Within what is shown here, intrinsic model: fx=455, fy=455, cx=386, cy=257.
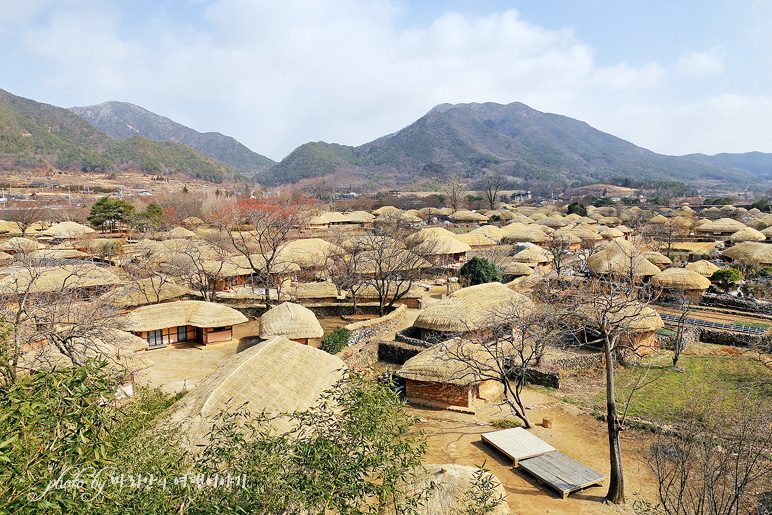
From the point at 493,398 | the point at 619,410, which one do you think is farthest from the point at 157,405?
the point at 619,410

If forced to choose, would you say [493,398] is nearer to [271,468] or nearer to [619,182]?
[271,468]

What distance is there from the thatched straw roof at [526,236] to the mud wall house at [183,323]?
27.9 metres

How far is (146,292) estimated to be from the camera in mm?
21812

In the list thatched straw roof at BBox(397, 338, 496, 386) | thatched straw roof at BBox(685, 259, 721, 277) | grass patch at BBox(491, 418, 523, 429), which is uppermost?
thatched straw roof at BBox(685, 259, 721, 277)

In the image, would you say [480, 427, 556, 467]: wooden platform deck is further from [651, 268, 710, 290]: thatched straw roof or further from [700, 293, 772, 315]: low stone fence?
[700, 293, 772, 315]: low stone fence

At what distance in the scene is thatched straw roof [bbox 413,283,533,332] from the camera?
1731cm

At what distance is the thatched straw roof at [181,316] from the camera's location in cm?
1742

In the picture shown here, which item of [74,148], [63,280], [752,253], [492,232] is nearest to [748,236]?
[752,253]

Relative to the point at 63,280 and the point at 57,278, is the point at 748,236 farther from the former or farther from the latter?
the point at 57,278

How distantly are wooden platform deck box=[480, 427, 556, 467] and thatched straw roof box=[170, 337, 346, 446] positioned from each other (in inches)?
170

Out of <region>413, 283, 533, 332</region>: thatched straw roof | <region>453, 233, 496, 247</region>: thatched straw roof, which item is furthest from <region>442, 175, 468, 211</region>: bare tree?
<region>413, 283, 533, 332</region>: thatched straw roof

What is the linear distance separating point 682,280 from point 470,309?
1336 cm

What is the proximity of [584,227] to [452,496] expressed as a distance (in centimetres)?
3932

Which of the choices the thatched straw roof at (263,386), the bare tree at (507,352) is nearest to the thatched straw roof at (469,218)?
the bare tree at (507,352)
